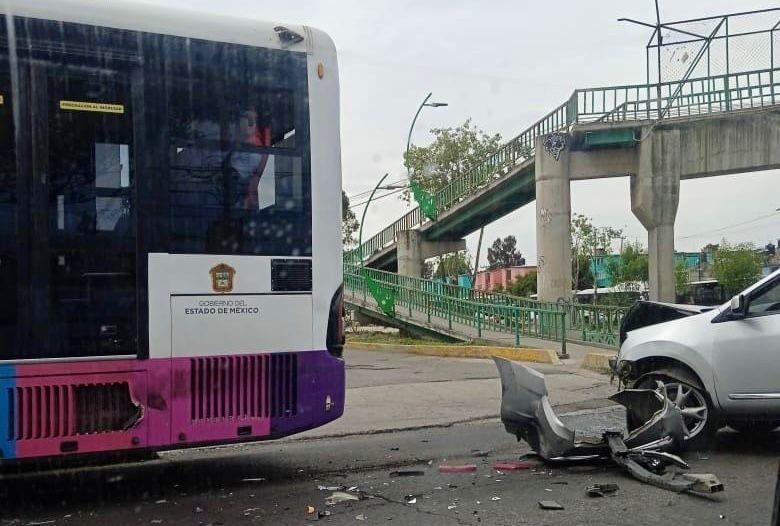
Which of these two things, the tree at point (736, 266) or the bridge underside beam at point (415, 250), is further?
the tree at point (736, 266)

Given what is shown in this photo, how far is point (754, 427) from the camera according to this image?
7512 millimetres

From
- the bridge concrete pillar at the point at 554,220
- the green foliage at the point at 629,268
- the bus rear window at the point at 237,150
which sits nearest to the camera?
the bus rear window at the point at 237,150

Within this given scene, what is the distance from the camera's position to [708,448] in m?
6.89

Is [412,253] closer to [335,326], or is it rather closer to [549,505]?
[335,326]

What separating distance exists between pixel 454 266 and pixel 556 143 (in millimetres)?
24826

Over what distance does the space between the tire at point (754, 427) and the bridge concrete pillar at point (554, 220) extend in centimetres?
1675

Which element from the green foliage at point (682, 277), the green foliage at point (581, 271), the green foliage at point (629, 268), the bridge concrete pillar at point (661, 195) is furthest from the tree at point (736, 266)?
the bridge concrete pillar at point (661, 195)

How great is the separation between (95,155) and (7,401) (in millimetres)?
1731

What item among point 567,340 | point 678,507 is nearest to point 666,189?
point 567,340

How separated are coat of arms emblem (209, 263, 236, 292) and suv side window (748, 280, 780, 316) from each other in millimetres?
4490

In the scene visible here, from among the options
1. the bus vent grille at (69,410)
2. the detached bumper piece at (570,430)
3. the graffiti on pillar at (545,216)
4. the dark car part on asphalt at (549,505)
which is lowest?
the dark car part on asphalt at (549,505)

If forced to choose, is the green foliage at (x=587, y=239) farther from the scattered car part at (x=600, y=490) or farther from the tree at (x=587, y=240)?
the scattered car part at (x=600, y=490)

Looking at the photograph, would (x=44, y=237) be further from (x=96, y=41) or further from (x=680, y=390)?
(x=680, y=390)

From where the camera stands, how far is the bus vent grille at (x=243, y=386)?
550 centimetres
